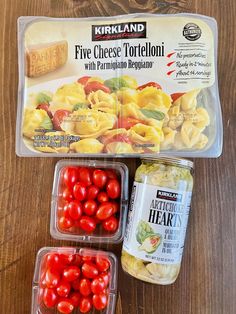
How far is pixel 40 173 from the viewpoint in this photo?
2.76 feet

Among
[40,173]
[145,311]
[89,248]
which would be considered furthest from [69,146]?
[145,311]

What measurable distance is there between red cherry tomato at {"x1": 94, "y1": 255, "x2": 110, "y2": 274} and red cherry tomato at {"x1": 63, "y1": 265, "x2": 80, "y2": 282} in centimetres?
5

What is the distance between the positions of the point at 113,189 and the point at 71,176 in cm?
9

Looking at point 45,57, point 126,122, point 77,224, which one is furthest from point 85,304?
point 45,57

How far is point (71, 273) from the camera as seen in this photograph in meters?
0.79

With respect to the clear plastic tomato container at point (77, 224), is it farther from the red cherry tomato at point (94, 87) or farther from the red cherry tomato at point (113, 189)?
the red cherry tomato at point (94, 87)

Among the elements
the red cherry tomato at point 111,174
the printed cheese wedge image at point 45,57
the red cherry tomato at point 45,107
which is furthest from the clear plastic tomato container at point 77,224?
the printed cheese wedge image at point 45,57

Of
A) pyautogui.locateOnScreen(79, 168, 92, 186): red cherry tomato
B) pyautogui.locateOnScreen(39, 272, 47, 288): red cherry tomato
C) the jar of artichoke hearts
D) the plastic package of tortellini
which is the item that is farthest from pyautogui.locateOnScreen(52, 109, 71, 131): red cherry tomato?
pyautogui.locateOnScreen(39, 272, 47, 288): red cherry tomato

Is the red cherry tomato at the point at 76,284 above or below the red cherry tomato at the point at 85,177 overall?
below

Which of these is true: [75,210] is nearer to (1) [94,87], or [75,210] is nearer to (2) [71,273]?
(2) [71,273]

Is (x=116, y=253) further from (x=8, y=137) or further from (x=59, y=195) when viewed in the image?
(x=8, y=137)

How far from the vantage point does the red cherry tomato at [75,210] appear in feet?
2.62

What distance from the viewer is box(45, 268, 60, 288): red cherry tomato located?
0.79 metres

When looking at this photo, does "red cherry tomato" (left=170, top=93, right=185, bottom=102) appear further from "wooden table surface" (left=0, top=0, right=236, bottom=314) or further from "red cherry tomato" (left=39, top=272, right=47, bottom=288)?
"red cherry tomato" (left=39, top=272, right=47, bottom=288)
